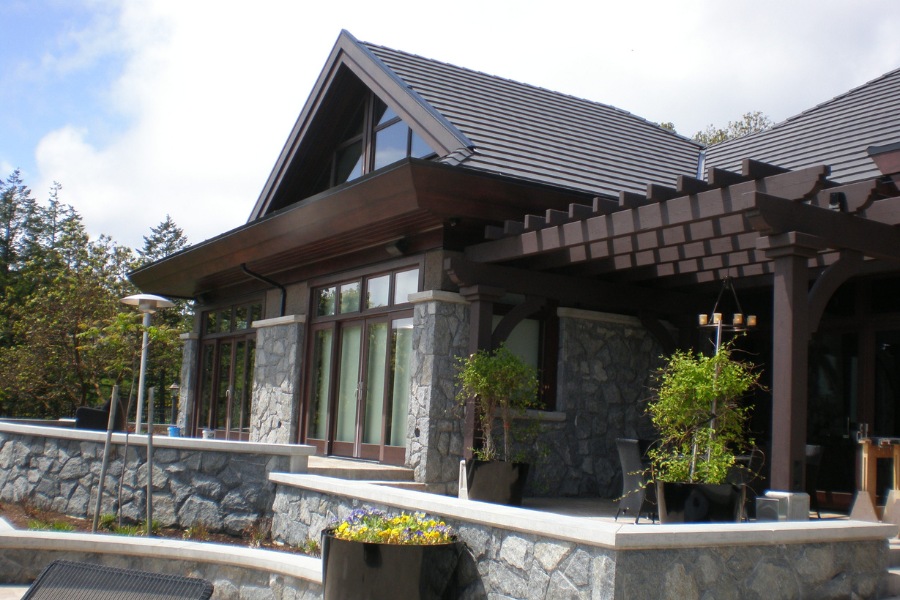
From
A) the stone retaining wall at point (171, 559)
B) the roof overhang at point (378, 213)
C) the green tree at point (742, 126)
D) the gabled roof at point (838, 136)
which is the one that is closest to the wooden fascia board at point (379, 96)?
the roof overhang at point (378, 213)

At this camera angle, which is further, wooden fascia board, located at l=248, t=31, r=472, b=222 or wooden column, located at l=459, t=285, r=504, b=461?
wooden fascia board, located at l=248, t=31, r=472, b=222

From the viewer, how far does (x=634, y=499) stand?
24.1ft

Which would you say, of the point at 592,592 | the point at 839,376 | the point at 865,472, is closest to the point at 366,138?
the point at 839,376

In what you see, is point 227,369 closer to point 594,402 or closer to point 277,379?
point 277,379

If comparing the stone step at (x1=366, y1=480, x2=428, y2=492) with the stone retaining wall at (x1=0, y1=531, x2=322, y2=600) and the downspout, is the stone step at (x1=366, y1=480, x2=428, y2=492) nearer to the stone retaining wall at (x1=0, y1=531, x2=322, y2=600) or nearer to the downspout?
the stone retaining wall at (x1=0, y1=531, x2=322, y2=600)

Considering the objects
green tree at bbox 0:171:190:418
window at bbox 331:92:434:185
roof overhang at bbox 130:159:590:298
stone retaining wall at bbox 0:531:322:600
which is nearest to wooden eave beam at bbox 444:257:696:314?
roof overhang at bbox 130:159:590:298

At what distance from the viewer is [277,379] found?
12.6m

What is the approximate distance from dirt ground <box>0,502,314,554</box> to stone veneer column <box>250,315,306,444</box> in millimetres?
3344

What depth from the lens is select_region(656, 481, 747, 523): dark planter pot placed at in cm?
580

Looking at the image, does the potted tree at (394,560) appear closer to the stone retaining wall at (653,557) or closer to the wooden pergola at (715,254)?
the stone retaining wall at (653,557)

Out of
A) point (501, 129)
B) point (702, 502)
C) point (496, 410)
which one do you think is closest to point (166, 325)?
point (501, 129)

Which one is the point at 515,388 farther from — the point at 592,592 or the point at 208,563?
the point at 592,592

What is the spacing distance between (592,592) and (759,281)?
6.29m

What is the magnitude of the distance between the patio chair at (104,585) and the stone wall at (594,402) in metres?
5.65
